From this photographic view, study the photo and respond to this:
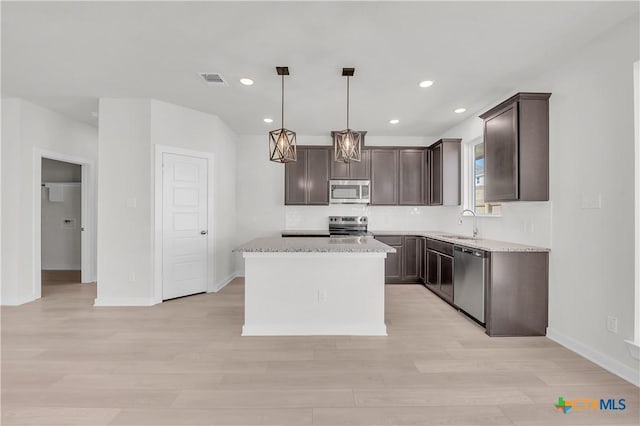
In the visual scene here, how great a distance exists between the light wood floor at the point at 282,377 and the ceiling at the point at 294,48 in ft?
8.92

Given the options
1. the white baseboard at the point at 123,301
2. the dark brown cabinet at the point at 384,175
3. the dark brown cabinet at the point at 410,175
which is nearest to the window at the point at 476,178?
the dark brown cabinet at the point at 410,175

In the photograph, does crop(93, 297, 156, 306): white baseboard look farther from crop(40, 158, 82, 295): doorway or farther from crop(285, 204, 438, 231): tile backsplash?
crop(40, 158, 82, 295): doorway

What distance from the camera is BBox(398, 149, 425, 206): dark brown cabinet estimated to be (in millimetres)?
5383

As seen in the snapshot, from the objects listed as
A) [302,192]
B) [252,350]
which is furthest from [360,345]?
[302,192]

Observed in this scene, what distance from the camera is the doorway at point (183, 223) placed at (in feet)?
13.1

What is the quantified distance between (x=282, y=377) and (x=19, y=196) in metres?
4.47

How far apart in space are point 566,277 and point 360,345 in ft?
6.74

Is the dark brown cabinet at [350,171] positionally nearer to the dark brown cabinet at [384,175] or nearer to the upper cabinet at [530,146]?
the dark brown cabinet at [384,175]

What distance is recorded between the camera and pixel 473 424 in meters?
1.71

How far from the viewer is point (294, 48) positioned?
8.43ft

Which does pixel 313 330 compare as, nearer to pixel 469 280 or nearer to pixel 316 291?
pixel 316 291

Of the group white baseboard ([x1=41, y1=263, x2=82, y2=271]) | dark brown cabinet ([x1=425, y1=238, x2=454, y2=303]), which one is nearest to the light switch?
dark brown cabinet ([x1=425, y1=238, x2=454, y2=303])

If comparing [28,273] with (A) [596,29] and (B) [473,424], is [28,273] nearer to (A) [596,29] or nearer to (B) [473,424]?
(B) [473,424]

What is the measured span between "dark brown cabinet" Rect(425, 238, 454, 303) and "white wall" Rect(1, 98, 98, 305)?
5.81 meters
